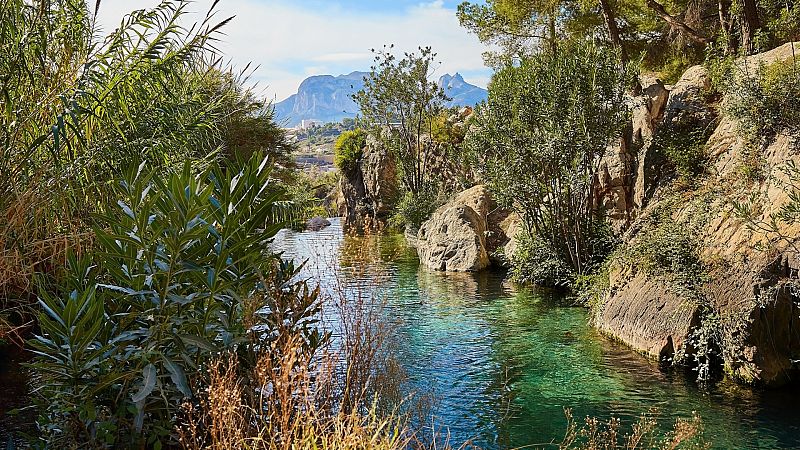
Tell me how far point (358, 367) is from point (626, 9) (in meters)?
15.2

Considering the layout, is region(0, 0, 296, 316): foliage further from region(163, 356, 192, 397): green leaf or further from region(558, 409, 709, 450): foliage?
region(558, 409, 709, 450): foliage

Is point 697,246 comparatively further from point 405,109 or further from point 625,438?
point 405,109

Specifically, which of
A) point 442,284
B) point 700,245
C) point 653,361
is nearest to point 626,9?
point 442,284

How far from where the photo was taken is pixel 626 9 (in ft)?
56.2

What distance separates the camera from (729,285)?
23.2 ft

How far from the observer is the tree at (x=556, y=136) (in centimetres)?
1108

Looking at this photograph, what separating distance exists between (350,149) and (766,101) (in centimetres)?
2165

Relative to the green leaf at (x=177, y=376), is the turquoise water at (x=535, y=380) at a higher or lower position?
lower

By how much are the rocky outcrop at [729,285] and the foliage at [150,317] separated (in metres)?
4.93

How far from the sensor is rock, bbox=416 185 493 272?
15023 mm

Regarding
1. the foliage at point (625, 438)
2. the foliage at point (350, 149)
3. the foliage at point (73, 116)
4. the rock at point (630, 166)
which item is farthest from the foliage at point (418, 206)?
the foliage at point (625, 438)

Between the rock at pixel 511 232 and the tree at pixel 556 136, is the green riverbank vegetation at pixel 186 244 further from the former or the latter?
the rock at pixel 511 232

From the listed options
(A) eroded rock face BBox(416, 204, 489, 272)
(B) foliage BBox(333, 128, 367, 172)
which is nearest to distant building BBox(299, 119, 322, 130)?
(B) foliage BBox(333, 128, 367, 172)

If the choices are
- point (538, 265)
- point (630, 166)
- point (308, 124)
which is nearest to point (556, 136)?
point (630, 166)
